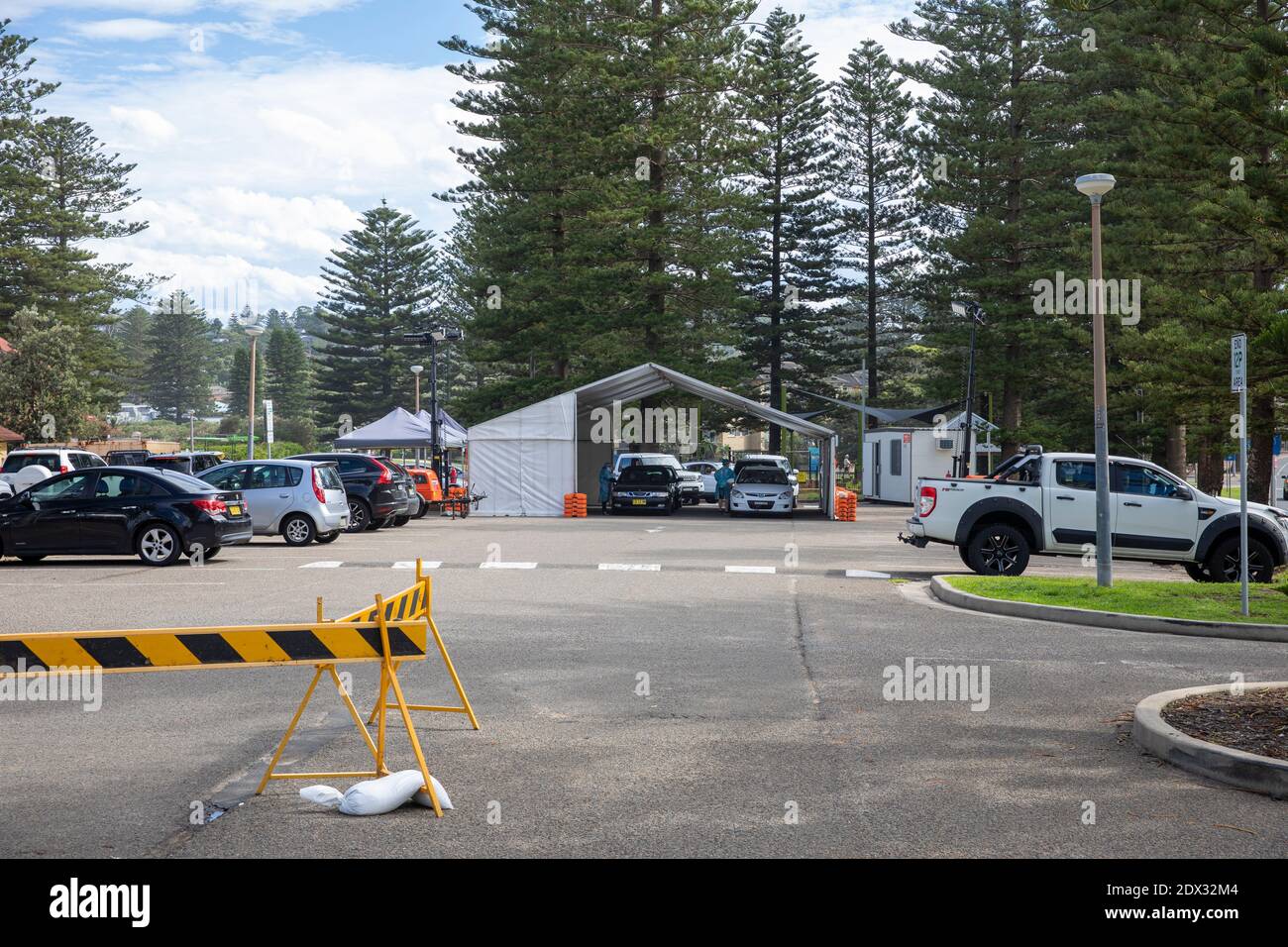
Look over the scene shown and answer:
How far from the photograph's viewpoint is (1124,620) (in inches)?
519

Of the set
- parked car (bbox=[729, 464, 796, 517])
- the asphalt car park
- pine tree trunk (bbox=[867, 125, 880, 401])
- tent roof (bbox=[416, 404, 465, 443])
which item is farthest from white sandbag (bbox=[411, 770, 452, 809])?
pine tree trunk (bbox=[867, 125, 880, 401])

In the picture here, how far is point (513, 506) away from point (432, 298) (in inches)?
2233

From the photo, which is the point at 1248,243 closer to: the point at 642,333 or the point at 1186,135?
the point at 1186,135

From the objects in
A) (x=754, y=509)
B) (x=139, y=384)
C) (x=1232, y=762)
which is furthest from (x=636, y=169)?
(x=139, y=384)

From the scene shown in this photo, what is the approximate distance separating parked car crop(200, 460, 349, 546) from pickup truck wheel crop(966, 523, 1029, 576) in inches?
470

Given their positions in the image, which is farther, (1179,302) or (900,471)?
(900,471)

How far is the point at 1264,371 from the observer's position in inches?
910

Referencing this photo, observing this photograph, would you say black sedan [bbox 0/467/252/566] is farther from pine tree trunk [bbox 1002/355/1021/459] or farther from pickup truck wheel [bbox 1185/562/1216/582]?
pine tree trunk [bbox 1002/355/1021/459]

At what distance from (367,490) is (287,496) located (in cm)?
453

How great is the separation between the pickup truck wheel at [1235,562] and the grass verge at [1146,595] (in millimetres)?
1214

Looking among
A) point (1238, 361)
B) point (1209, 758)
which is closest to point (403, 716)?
point (1209, 758)

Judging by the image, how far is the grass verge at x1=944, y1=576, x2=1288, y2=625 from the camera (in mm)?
13414
